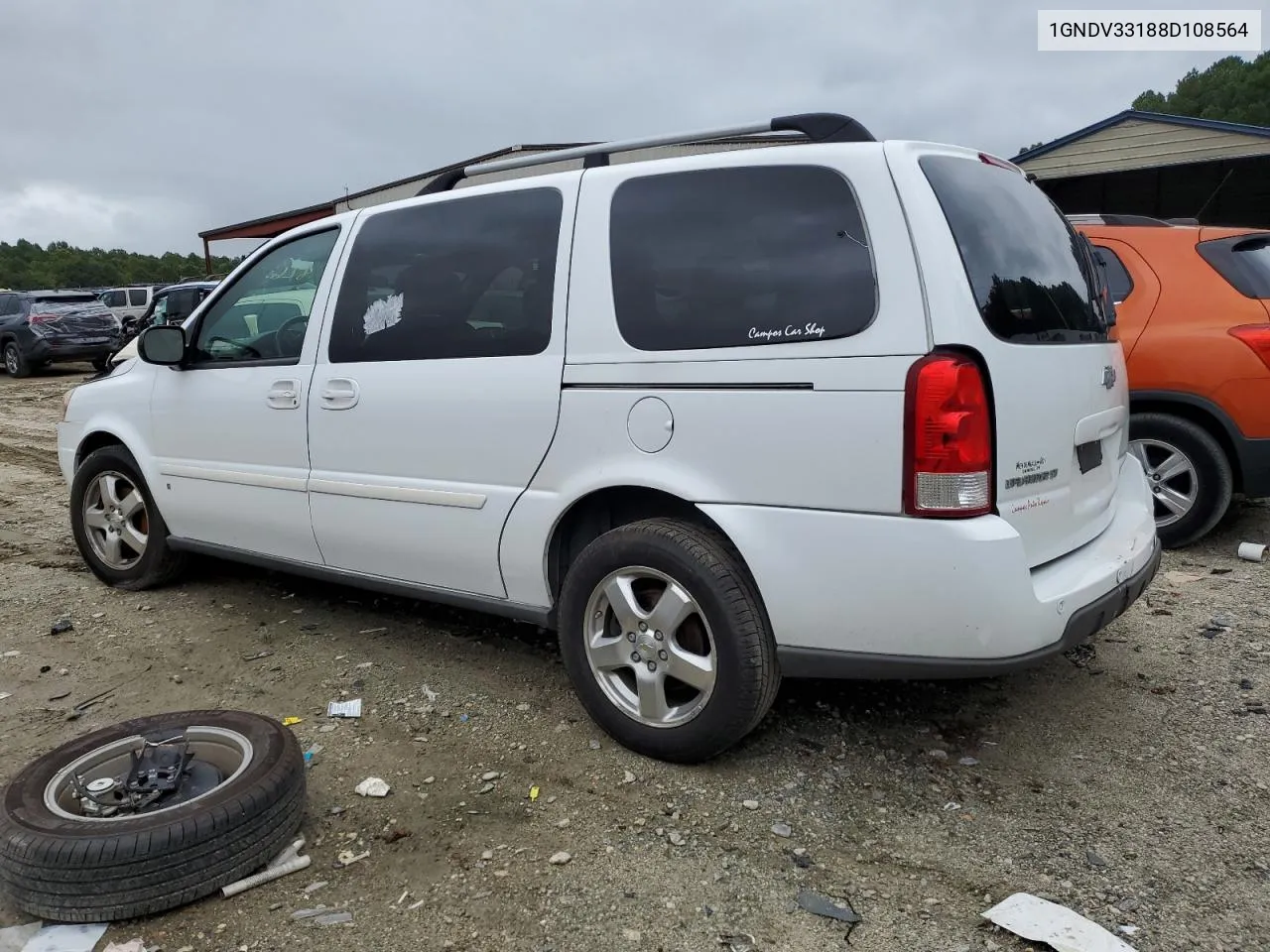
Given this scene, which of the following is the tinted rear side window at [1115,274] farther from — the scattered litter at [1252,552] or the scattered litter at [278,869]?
the scattered litter at [278,869]

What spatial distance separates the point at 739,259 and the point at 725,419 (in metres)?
0.48

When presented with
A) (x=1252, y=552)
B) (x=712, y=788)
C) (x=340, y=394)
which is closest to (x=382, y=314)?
(x=340, y=394)

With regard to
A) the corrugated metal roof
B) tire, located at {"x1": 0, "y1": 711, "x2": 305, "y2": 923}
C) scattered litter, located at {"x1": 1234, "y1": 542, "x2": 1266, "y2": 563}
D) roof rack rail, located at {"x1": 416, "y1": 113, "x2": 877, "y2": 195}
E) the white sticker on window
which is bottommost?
scattered litter, located at {"x1": 1234, "y1": 542, "x2": 1266, "y2": 563}

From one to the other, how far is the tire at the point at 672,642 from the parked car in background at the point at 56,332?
17300mm

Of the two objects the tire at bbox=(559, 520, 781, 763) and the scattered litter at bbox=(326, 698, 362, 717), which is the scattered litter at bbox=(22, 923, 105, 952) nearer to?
the scattered litter at bbox=(326, 698, 362, 717)

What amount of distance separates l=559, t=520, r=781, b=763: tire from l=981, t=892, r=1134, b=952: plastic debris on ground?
0.82 meters

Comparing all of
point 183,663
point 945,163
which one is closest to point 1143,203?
point 945,163

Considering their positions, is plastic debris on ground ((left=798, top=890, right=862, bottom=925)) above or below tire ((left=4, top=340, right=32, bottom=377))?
below

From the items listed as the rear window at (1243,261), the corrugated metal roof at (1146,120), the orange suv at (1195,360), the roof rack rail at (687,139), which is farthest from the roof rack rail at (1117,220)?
the corrugated metal roof at (1146,120)

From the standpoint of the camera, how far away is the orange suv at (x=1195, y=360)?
4906 mm

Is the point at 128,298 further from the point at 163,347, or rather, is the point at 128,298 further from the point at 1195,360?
the point at 1195,360

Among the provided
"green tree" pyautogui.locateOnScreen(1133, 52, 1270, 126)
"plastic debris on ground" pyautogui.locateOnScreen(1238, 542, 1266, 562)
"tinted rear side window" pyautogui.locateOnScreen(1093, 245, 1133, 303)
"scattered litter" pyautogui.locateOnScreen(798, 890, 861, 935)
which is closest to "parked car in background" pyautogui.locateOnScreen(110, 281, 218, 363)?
"tinted rear side window" pyautogui.locateOnScreen(1093, 245, 1133, 303)

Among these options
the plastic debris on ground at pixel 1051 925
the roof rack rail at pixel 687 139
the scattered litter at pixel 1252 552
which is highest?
the roof rack rail at pixel 687 139

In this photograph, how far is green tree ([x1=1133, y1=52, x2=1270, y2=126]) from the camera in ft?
145
